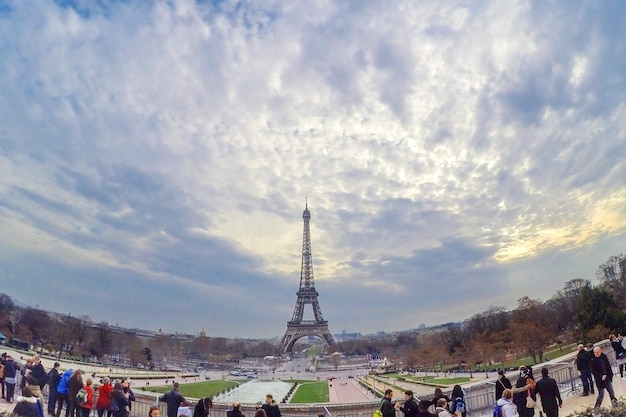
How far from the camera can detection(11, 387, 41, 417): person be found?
944 cm

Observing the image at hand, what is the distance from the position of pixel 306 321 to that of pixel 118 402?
362ft

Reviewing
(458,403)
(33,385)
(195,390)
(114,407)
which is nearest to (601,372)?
(458,403)

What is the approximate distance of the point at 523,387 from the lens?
10.3 m

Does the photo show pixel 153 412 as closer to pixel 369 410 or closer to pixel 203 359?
pixel 369 410

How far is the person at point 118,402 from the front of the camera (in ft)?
36.8

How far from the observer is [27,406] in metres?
9.48

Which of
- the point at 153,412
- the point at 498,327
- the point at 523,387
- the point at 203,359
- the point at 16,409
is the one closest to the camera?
the point at 153,412

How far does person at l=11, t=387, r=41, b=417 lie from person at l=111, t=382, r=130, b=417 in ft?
6.09

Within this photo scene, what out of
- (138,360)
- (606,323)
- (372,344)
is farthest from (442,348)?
(372,344)

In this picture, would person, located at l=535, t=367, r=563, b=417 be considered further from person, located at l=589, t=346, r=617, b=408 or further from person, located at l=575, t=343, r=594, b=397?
person, located at l=575, t=343, r=594, b=397

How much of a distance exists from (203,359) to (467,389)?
13629 cm

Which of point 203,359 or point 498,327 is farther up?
point 498,327

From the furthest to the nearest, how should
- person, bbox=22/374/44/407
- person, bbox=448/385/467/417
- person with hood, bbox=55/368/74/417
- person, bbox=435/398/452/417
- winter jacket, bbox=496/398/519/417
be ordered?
1. person with hood, bbox=55/368/74/417
2. person, bbox=22/374/44/407
3. person, bbox=448/385/467/417
4. winter jacket, bbox=496/398/519/417
5. person, bbox=435/398/452/417

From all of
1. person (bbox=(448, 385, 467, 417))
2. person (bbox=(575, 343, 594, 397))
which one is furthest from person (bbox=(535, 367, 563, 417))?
person (bbox=(575, 343, 594, 397))
